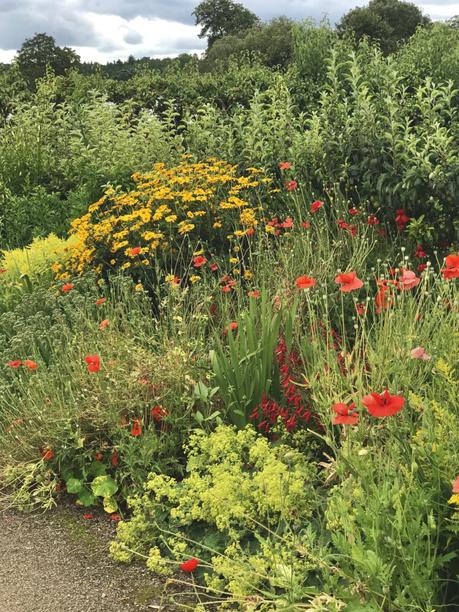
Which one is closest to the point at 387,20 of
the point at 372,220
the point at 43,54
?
the point at 43,54

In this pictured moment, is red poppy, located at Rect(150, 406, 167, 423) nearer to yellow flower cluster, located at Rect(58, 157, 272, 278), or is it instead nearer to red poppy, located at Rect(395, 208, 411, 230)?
yellow flower cluster, located at Rect(58, 157, 272, 278)

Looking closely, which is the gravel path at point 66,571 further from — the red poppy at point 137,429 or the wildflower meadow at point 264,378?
the red poppy at point 137,429

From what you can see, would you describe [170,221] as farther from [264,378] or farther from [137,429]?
[137,429]

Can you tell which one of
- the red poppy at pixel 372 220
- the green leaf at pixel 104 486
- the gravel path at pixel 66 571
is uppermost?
the red poppy at pixel 372 220

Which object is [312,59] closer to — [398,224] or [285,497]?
[398,224]

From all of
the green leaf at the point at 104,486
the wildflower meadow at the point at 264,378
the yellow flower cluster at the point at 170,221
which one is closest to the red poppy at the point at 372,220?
the wildflower meadow at the point at 264,378

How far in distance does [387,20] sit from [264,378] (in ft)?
138

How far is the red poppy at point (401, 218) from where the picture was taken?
540 cm

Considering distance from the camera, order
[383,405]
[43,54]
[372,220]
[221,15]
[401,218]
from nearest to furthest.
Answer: [383,405], [401,218], [372,220], [43,54], [221,15]

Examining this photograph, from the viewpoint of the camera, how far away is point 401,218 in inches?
212

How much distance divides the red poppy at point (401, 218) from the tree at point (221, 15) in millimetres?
59100

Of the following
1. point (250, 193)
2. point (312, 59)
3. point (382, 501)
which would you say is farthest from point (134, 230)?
point (312, 59)

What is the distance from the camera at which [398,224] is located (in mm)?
5477

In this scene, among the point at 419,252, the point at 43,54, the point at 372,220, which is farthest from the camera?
the point at 43,54
